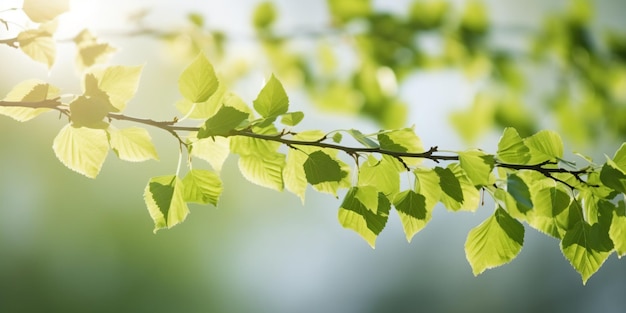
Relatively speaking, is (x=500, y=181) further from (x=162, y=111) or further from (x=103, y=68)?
(x=162, y=111)

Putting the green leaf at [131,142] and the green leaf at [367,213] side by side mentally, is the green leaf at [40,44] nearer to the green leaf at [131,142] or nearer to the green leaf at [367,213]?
the green leaf at [131,142]

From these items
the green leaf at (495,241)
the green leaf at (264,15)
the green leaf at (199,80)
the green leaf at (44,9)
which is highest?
the green leaf at (264,15)

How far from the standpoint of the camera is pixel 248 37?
178 centimetres

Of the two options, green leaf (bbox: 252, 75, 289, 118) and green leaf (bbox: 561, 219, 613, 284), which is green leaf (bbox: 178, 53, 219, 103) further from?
green leaf (bbox: 561, 219, 613, 284)

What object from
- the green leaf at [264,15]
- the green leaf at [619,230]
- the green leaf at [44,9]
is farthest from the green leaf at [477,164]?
the green leaf at [264,15]

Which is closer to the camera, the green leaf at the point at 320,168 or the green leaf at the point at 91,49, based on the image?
the green leaf at the point at 320,168

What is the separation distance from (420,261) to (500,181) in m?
7.81

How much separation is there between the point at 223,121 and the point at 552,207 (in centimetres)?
30

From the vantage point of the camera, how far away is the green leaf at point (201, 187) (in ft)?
1.75

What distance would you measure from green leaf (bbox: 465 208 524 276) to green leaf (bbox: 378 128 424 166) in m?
0.09

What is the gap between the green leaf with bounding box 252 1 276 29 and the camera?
5.59 ft

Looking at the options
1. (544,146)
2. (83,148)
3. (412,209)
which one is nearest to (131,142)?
(83,148)

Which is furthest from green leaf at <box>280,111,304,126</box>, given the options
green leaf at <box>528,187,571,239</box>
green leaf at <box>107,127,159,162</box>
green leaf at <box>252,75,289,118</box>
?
green leaf at <box>528,187,571,239</box>

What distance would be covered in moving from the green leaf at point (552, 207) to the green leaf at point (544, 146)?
3 centimetres
